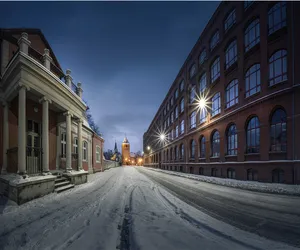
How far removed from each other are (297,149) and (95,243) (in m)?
12.2

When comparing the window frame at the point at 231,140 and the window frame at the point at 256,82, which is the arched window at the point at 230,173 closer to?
the window frame at the point at 231,140

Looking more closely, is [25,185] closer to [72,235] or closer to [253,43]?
[72,235]

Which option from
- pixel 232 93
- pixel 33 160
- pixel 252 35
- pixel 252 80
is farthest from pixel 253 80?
pixel 33 160

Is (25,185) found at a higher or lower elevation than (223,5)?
lower

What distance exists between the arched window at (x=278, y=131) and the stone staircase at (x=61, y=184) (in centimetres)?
1347

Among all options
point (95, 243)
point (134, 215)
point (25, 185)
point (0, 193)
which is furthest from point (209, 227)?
point (0, 193)

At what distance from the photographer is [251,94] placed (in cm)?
1375

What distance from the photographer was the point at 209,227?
400cm

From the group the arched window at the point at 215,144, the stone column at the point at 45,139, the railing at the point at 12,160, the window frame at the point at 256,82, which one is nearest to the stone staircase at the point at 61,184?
the stone column at the point at 45,139

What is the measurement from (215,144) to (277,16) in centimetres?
1165

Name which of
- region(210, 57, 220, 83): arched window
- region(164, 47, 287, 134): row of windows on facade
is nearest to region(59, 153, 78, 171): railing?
region(164, 47, 287, 134): row of windows on facade

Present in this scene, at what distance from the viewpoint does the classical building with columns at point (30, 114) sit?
7.62m

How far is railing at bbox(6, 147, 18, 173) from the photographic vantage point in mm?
8773

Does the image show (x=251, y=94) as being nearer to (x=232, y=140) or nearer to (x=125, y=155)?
(x=232, y=140)
